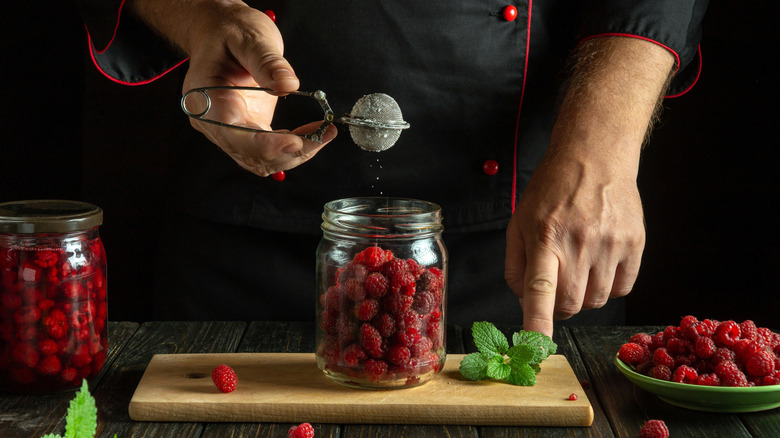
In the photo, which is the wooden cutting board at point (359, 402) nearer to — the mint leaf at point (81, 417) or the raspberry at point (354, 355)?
the raspberry at point (354, 355)

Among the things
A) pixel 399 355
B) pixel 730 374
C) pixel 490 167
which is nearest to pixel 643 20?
pixel 490 167

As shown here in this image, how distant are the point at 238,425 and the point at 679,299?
5.08 feet

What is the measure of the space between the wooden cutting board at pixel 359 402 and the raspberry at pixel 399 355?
0.15 feet

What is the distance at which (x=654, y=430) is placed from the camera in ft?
3.08

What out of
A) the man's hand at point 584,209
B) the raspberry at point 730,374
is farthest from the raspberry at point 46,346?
the raspberry at point 730,374

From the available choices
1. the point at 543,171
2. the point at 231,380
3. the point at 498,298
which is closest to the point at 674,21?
the point at 543,171

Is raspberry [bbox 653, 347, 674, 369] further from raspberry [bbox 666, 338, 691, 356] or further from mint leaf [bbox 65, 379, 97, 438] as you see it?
mint leaf [bbox 65, 379, 97, 438]

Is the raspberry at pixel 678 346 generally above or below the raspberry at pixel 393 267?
below

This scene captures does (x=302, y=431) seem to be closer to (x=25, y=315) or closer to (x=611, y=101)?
(x=25, y=315)

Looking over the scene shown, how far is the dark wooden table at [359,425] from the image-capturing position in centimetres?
98

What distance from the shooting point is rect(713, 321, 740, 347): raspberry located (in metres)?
1.04

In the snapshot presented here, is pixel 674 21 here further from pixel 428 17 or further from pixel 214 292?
pixel 214 292

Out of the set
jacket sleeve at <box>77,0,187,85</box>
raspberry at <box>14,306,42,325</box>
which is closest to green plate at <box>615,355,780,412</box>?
raspberry at <box>14,306,42,325</box>

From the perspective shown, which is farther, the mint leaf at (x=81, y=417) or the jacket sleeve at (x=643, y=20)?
the jacket sleeve at (x=643, y=20)
